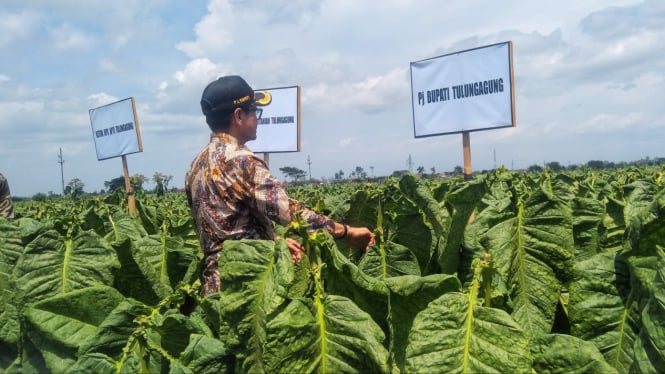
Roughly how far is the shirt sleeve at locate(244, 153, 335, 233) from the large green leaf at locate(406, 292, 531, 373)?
119cm

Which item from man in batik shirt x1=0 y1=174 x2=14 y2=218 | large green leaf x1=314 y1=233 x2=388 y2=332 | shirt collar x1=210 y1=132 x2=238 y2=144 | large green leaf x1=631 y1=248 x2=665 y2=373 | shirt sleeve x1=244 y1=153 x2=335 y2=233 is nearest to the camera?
large green leaf x1=631 y1=248 x2=665 y2=373

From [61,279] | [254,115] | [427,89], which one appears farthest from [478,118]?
[61,279]

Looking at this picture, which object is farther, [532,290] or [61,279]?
[61,279]

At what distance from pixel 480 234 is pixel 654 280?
27.3 inches

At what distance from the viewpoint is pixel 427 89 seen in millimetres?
5875

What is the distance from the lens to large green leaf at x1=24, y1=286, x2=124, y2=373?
5.95 feet

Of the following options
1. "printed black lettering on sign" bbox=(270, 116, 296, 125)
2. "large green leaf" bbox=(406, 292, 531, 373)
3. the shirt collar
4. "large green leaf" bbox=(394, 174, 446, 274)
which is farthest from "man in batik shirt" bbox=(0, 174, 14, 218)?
"large green leaf" bbox=(406, 292, 531, 373)

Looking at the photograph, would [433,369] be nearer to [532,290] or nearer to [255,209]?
[532,290]

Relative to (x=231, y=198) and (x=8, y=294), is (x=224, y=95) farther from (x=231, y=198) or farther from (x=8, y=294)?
(x=8, y=294)

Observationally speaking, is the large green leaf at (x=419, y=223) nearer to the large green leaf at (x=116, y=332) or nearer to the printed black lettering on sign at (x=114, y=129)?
the large green leaf at (x=116, y=332)

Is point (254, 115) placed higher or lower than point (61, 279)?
higher

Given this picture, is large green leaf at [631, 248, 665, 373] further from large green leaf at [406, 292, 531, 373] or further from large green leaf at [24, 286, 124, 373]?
large green leaf at [24, 286, 124, 373]

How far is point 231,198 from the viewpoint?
8.87 feet

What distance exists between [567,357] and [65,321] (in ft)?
4.87
